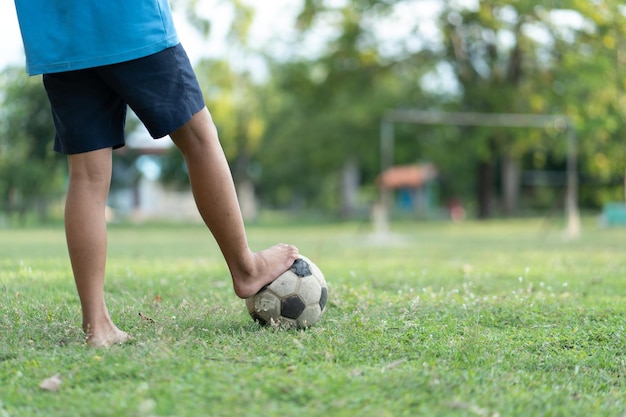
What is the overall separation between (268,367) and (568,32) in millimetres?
24729

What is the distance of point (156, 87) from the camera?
8.64 feet

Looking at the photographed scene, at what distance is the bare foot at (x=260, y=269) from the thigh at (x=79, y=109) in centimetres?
70

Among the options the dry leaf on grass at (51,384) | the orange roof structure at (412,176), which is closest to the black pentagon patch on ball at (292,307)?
the dry leaf on grass at (51,384)

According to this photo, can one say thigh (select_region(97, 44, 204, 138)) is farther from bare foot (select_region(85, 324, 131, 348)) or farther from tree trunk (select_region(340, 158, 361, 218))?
tree trunk (select_region(340, 158, 361, 218))

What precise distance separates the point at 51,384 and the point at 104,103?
105 centimetres

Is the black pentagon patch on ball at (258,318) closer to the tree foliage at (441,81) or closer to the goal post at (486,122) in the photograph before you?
the goal post at (486,122)

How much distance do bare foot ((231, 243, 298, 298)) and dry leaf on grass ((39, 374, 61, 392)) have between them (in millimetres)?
906

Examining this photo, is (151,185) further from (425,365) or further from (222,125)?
(425,365)

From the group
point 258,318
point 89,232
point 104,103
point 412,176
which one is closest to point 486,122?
point 258,318

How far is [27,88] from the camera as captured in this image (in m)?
23.8

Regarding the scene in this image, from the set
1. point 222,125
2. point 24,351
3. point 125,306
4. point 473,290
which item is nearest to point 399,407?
point 24,351

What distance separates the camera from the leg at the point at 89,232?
8.84 feet

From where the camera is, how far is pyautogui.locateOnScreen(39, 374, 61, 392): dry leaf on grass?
2162mm

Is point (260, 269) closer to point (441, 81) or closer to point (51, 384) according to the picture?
point (51, 384)
